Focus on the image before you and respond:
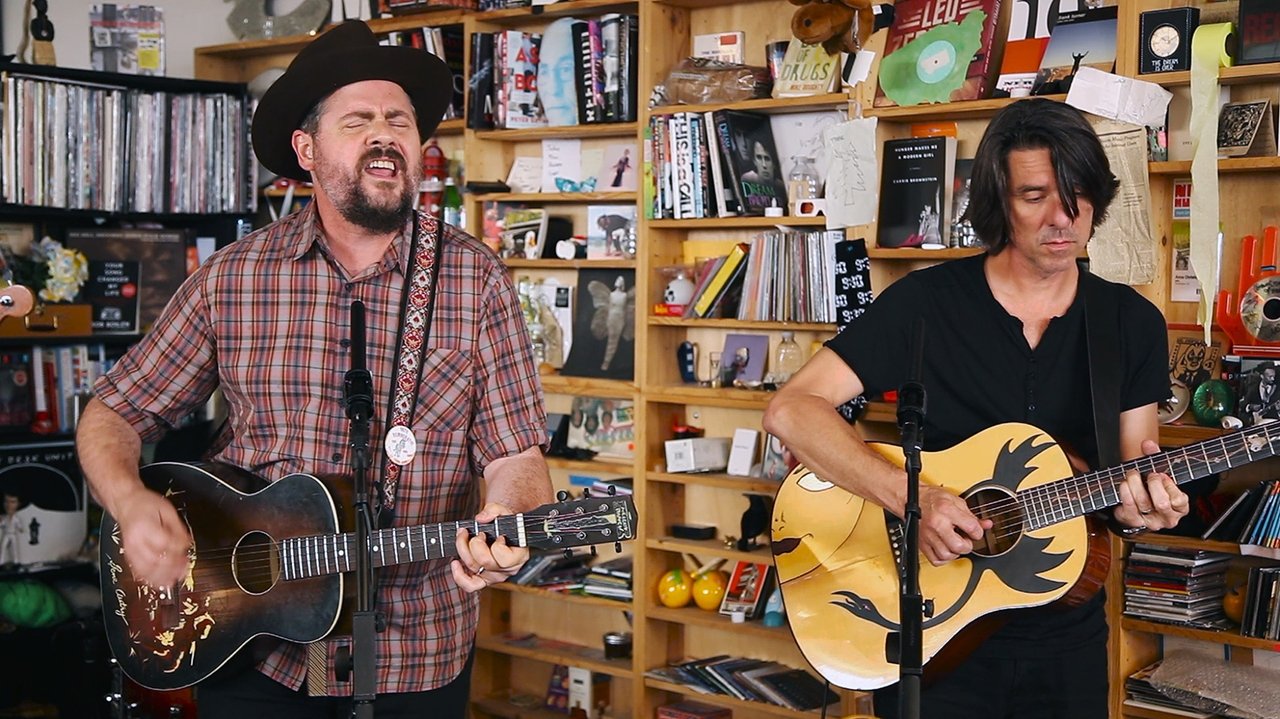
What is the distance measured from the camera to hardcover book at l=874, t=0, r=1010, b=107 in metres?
3.66

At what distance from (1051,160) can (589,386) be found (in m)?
2.19

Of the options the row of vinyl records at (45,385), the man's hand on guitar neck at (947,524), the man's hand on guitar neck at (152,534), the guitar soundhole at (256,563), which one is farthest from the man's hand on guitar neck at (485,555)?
the row of vinyl records at (45,385)

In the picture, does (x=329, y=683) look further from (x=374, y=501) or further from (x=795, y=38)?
(x=795, y=38)

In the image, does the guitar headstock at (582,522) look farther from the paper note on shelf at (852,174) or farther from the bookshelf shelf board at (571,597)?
the bookshelf shelf board at (571,597)

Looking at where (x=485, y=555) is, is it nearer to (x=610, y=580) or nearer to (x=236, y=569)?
(x=236, y=569)

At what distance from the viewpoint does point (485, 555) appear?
2.14 meters

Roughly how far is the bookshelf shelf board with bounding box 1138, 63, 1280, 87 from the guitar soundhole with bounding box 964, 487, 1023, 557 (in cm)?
130

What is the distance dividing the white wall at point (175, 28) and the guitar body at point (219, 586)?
3096 millimetres

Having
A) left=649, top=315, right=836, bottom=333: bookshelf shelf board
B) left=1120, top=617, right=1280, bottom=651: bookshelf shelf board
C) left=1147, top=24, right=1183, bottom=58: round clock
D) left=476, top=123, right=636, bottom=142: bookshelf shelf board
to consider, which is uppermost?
left=1147, top=24, right=1183, bottom=58: round clock

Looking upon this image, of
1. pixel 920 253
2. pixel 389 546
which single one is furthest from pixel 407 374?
pixel 920 253

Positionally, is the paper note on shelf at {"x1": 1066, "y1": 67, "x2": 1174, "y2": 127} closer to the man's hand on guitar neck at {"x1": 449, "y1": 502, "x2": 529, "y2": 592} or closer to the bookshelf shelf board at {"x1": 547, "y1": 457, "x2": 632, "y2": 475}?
the bookshelf shelf board at {"x1": 547, "y1": 457, "x2": 632, "y2": 475}

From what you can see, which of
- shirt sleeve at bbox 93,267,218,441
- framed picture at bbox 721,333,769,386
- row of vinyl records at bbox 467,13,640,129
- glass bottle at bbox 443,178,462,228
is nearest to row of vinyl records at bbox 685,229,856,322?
framed picture at bbox 721,333,769,386

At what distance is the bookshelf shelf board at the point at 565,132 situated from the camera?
4.39 m

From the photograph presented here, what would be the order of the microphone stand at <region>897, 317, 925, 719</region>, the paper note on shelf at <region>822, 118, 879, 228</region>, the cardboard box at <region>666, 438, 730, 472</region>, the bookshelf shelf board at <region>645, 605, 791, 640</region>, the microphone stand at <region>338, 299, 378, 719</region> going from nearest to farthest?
the microphone stand at <region>338, 299, 378, 719</region>
the microphone stand at <region>897, 317, 925, 719</region>
the paper note on shelf at <region>822, 118, 879, 228</region>
the bookshelf shelf board at <region>645, 605, 791, 640</region>
the cardboard box at <region>666, 438, 730, 472</region>
